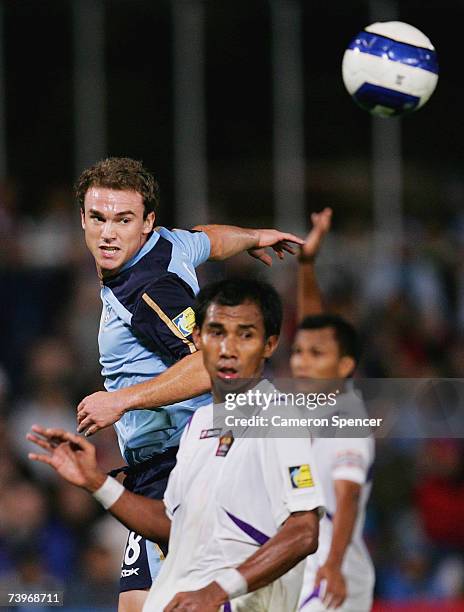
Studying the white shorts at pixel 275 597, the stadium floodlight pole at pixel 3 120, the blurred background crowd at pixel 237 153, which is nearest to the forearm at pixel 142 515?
the white shorts at pixel 275 597

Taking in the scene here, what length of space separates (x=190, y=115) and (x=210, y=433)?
658cm

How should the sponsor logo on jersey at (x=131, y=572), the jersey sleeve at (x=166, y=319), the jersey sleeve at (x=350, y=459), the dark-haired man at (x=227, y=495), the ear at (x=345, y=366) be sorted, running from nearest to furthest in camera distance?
the dark-haired man at (x=227, y=495), the jersey sleeve at (x=166, y=319), the sponsor logo on jersey at (x=131, y=572), the jersey sleeve at (x=350, y=459), the ear at (x=345, y=366)

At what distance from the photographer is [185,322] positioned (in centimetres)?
436

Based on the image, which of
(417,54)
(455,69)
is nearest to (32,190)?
(455,69)

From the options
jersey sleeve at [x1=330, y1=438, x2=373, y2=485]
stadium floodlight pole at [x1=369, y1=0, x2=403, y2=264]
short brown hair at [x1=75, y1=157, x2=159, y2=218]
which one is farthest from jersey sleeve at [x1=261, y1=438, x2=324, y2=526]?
stadium floodlight pole at [x1=369, y1=0, x2=403, y2=264]

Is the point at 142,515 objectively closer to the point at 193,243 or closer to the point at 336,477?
the point at 193,243

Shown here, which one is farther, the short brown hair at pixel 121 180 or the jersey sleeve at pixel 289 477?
the short brown hair at pixel 121 180

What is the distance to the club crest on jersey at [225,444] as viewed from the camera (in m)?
4.09

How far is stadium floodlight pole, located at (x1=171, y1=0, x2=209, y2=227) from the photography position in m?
10.3

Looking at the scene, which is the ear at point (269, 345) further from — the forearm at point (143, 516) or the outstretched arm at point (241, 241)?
the outstretched arm at point (241, 241)

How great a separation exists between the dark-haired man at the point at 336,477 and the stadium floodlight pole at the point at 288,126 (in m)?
4.08

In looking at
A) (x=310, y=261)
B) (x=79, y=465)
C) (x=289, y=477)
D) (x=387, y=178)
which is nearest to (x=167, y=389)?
(x=79, y=465)

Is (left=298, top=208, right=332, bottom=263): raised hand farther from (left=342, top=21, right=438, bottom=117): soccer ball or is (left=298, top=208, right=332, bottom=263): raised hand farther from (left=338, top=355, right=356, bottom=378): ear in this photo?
(left=342, top=21, right=438, bottom=117): soccer ball

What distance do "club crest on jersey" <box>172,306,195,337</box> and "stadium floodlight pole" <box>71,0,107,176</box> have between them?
6028 millimetres
